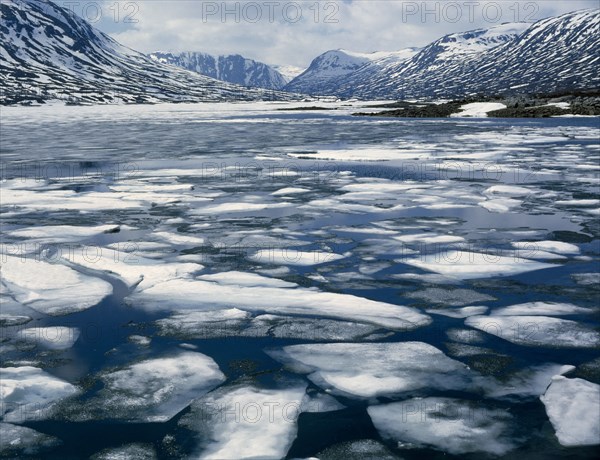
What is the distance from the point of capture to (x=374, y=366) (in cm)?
438

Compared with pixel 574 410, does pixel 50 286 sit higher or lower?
higher

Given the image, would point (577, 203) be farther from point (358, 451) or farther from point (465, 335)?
point (358, 451)

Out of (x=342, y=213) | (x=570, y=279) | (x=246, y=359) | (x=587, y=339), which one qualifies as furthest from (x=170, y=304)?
(x=342, y=213)

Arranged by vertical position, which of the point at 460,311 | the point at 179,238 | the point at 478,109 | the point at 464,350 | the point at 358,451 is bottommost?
the point at 358,451

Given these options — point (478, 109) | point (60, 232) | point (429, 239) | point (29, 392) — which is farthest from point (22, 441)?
point (478, 109)

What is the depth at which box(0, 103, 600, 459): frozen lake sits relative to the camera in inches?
138

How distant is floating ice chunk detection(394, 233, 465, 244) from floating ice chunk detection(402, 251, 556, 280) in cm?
61

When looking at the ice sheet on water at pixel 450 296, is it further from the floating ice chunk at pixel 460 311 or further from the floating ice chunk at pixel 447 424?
the floating ice chunk at pixel 447 424

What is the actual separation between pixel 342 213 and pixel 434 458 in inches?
272

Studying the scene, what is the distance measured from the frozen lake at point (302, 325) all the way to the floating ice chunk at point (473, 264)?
0.04 m

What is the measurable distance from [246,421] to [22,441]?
1269 mm

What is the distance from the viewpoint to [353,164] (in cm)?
1658

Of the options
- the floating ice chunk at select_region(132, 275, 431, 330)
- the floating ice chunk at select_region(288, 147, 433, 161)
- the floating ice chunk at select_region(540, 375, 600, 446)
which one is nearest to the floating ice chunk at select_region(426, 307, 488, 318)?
the floating ice chunk at select_region(132, 275, 431, 330)

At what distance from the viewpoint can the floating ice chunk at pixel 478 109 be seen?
50656 millimetres
